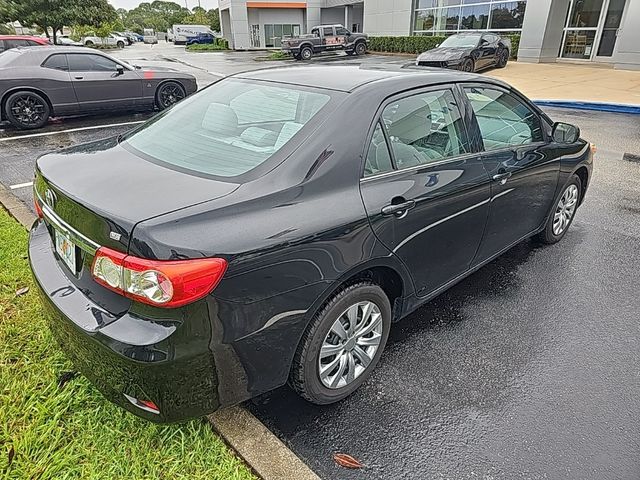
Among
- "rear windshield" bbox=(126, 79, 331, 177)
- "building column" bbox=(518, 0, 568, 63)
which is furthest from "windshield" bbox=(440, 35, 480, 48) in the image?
"rear windshield" bbox=(126, 79, 331, 177)

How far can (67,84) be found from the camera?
29.6 feet

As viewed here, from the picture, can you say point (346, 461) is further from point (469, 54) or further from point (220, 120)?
point (469, 54)

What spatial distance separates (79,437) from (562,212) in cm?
415

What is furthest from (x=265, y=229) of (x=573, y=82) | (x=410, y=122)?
(x=573, y=82)

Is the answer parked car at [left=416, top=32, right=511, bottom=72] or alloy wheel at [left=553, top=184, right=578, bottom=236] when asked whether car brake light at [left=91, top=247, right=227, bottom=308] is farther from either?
parked car at [left=416, top=32, right=511, bottom=72]

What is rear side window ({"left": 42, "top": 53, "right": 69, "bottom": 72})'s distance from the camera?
889 centimetres

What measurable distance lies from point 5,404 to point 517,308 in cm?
318

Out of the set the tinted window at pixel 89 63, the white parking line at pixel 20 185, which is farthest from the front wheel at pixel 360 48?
the white parking line at pixel 20 185

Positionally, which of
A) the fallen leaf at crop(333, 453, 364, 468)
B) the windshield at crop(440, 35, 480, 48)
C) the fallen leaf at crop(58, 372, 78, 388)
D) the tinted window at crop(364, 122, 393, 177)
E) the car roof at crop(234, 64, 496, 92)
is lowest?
the fallen leaf at crop(333, 453, 364, 468)

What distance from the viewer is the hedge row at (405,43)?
25547 millimetres

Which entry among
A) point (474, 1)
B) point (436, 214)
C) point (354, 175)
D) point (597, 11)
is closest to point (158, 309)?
point (354, 175)

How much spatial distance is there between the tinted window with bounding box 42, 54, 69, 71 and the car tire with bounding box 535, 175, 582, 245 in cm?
910

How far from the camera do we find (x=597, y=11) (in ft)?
63.5

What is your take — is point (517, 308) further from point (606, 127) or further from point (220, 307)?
point (606, 127)
